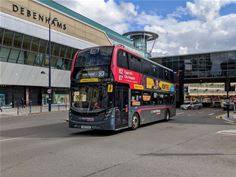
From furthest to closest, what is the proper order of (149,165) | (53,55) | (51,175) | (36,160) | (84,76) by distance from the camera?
(53,55) → (84,76) → (36,160) → (149,165) → (51,175)

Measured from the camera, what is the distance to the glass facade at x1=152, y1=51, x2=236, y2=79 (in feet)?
180

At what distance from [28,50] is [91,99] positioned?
2964 centimetres

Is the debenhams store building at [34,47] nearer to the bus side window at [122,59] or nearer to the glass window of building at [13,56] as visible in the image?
the glass window of building at [13,56]

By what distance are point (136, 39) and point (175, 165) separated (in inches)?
3327

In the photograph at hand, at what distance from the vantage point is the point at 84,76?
13195 millimetres

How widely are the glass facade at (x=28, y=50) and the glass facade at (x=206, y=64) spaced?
25.6 meters

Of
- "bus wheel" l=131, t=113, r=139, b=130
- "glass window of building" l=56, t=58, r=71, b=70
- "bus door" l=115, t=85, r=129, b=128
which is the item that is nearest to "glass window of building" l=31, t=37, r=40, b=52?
"glass window of building" l=56, t=58, r=71, b=70

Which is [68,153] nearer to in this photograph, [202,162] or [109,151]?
[109,151]

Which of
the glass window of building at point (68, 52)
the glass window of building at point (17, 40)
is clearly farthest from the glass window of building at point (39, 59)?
the glass window of building at point (68, 52)

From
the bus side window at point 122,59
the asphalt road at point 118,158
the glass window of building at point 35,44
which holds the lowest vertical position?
the asphalt road at point 118,158

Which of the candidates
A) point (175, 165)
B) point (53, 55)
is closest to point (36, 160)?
point (175, 165)

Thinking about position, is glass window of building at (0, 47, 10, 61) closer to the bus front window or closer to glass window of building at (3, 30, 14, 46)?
glass window of building at (3, 30, 14, 46)

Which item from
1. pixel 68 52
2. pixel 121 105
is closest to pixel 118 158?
pixel 121 105

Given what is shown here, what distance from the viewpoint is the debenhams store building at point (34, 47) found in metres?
36.0
